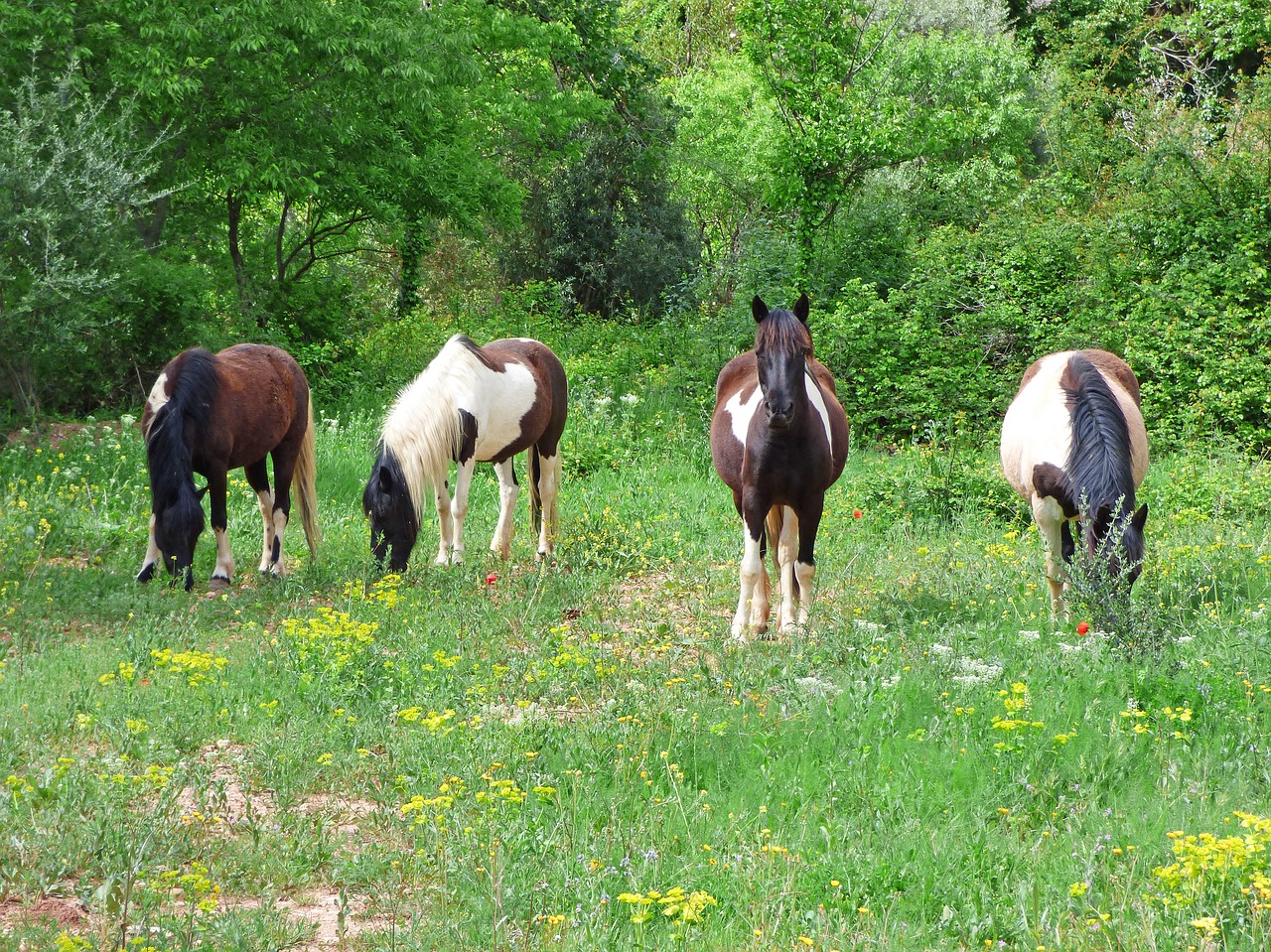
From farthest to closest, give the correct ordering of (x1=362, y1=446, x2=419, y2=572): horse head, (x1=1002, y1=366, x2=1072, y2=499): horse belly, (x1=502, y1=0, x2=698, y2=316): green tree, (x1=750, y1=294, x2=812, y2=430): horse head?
(x1=502, y1=0, x2=698, y2=316): green tree < (x1=362, y1=446, x2=419, y2=572): horse head < (x1=1002, y1=366, x2=1072, y2=499): horse belly < (x1=750, y1=294, x2=812, y2=430): horse head

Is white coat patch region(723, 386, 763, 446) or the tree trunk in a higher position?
the tree trunk

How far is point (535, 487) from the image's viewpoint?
424 inches

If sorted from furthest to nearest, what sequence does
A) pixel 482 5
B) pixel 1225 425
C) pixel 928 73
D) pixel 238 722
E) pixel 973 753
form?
pixel 928 73, pixel 482 5, pixel 1225 425, pixel 238 722, pixel 973 753

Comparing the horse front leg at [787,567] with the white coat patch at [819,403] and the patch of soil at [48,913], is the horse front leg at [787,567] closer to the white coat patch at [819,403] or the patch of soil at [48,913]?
the white coat patch at [819,403]

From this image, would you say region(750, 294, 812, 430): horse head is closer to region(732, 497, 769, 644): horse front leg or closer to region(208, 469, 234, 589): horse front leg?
region(732, 497, 769, 644): horse front leg

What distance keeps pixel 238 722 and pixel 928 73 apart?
28.5 m

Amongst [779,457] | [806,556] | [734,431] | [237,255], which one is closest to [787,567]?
[806,556]

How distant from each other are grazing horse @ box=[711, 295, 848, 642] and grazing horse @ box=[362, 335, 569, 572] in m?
2.50

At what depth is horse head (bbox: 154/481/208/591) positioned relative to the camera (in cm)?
793

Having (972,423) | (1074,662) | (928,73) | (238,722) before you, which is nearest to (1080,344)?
(972,423)

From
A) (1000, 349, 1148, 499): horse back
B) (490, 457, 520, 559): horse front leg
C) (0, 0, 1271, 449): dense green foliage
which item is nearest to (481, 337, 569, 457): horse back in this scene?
(490, 457, 520, 559): horse front leg

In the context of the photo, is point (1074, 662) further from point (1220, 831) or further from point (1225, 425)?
point (1225, 425)

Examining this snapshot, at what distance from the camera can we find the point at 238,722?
204 inches

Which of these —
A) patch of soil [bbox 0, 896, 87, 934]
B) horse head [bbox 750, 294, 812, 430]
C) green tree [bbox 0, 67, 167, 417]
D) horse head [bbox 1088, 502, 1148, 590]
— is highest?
green tree [bbox 0, 67, 167, 417]
